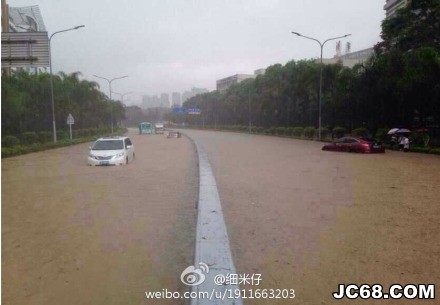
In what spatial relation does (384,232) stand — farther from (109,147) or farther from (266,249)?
(109,147)

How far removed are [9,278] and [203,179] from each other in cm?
818

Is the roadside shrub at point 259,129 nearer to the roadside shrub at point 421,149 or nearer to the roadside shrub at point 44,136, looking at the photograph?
the roadside shrub at point 44,136

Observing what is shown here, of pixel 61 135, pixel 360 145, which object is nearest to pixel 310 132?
pixel 360 145

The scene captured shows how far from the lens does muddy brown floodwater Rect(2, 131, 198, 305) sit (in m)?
4.66

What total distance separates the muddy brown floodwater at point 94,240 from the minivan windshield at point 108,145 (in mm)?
5591

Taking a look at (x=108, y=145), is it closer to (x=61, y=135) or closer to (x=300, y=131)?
(x=61, y=135)

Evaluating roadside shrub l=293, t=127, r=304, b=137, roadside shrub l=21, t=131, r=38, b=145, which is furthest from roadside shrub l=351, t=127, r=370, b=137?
roadside shrub l=21, t=131, r=38, b=145

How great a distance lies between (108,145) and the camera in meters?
18.4

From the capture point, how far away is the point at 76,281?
4832mm

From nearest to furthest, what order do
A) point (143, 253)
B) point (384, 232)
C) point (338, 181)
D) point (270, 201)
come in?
point (143, 253) → point (384, 232) → point (270, 201) → point (338, 181)

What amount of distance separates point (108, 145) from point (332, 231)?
44.5 feet

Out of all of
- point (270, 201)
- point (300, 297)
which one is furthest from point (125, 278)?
point (270, 201)

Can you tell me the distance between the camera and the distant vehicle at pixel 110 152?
17.3 metres

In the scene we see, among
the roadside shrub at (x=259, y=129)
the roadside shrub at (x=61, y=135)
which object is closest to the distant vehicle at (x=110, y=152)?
the roadside shrub at (x=61, y=135)
